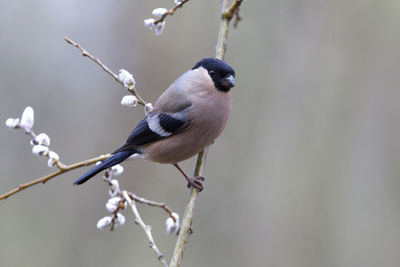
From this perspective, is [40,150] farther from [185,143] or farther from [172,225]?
[185,143]

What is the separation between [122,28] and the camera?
17.8 feet

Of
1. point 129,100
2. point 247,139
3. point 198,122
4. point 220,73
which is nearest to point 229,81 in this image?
point 220,73

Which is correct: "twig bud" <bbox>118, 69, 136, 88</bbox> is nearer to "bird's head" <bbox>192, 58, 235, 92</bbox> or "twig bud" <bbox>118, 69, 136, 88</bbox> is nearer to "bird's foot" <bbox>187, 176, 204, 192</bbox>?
"bird's head" <bbox>192, 58, 235, 92</bbox>

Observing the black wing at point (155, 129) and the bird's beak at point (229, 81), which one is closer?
the bird's beak at point (229, 81)

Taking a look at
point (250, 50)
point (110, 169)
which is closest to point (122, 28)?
point (250, 50)

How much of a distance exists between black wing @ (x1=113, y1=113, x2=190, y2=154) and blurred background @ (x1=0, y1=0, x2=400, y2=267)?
2.13 metres

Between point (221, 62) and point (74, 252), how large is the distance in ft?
9.56

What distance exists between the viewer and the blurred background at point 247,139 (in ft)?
15.1

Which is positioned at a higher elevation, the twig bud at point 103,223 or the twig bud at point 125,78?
the twig bud at point 125,78

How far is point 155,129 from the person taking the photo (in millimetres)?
2559

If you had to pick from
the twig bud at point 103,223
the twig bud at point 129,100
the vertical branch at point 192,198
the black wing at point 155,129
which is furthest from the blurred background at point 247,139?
the twig bud at point 103,223

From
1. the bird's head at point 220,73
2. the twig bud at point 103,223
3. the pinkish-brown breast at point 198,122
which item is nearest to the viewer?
the twig bud at point 103,223

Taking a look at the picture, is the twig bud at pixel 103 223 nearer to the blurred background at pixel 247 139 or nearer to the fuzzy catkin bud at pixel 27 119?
the fuzzy catkin bud at pixel 27 119

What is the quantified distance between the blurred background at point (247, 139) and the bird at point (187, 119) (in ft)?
6.99
